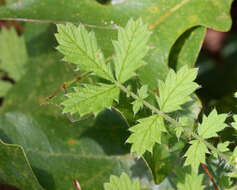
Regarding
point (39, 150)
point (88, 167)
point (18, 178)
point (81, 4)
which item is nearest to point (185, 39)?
point (81, 4)

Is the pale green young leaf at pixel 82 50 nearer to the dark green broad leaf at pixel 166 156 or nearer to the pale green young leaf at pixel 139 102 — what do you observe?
the pale green young leaf at pixel 139 102

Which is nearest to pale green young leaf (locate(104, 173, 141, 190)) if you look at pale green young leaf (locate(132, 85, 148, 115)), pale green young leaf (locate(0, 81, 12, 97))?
pale green young leaf (locate(132, 85, 148, 115))

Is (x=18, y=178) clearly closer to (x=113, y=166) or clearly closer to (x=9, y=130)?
(x=9, y=130)

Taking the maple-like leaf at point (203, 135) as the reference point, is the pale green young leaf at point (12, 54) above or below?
above

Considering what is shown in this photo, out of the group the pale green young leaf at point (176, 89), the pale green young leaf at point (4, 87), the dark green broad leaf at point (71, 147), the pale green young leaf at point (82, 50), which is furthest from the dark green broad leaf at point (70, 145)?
the pale green young leaf at point (4, 87)

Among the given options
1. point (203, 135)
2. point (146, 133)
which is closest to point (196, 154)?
point (203, 135)

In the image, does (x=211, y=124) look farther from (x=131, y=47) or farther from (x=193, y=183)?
(x=131, y=47)
